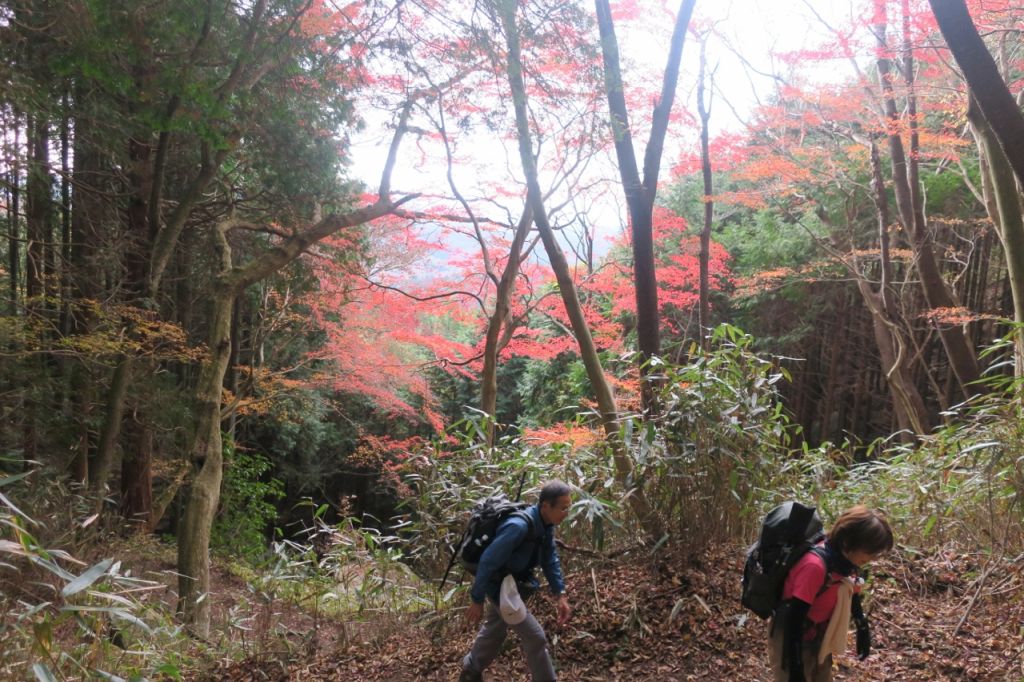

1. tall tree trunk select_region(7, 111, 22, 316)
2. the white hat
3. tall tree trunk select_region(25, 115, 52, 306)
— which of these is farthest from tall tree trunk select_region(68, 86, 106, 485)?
the white hat

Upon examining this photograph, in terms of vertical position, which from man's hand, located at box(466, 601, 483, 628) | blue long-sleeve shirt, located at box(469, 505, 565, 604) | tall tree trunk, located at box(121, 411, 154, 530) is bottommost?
tall tree trunk, located at box(121, 411, 154, 530)

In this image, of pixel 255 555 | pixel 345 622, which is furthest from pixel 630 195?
pixel 255 555

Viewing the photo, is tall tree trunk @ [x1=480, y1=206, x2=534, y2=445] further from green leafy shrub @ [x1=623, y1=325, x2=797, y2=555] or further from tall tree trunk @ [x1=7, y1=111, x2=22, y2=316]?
tall tree trunk @ [x1=7, y1=111, x2=22, y2=316]

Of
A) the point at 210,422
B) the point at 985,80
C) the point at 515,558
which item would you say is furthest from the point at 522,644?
the point at 210,422

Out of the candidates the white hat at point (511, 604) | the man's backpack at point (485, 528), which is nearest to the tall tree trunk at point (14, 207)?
the man's backpack at point (485, 528)

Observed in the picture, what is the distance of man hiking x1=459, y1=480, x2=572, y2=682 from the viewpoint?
2.58 meters

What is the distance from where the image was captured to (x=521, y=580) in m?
2.76

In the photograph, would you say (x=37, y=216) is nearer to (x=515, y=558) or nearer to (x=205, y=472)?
(x=205, y=472)

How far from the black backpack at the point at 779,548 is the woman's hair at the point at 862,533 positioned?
0.08 meters

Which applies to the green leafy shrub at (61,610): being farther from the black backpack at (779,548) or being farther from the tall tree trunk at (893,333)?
the tall tree trunk at (893,333)

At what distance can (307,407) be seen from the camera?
12.1m

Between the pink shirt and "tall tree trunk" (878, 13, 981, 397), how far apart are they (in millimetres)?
5920

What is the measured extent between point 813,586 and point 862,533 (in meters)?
0.23

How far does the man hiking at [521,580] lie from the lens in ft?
8.47
